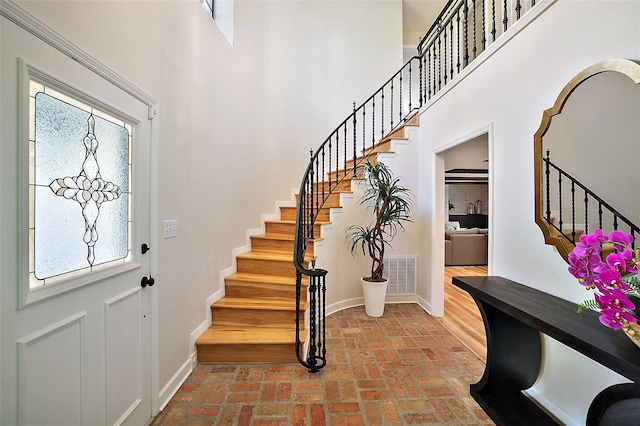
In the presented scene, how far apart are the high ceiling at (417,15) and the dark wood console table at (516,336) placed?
5342mm

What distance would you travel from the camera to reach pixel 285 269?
297 centimetres

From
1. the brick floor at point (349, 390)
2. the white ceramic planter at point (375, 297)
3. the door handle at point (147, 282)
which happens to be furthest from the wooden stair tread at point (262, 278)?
the door handle at point (147, 282)

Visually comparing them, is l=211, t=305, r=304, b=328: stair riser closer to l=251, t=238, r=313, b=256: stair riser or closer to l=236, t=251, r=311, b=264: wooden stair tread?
l=236, t=251, r=311, b=264: wooden stair tread

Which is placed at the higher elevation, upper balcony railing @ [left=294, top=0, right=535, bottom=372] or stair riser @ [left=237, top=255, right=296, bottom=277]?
upper balcony railing @ [left=294, top=0, right=535, bottom=372]

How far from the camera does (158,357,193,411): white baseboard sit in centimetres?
181

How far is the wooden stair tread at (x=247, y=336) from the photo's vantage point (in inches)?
89.5

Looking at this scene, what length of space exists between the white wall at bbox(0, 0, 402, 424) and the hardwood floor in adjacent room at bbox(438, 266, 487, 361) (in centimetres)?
260

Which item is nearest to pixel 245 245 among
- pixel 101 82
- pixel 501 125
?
pixel 101 82

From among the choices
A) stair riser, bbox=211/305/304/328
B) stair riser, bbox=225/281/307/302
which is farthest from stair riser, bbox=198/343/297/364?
stair riser, bbox=225/281/307/302

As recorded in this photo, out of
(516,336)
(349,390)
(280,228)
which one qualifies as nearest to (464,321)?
(516,336)

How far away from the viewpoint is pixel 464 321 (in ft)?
10.3

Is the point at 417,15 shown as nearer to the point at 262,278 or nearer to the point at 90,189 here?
the point at 262,278

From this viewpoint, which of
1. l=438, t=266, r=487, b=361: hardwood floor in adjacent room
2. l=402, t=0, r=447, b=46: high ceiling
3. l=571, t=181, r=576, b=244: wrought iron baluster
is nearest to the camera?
l=571, t=181, r=576, b=244: wrought iron baluster

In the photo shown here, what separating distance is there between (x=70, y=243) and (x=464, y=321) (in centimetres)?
365
